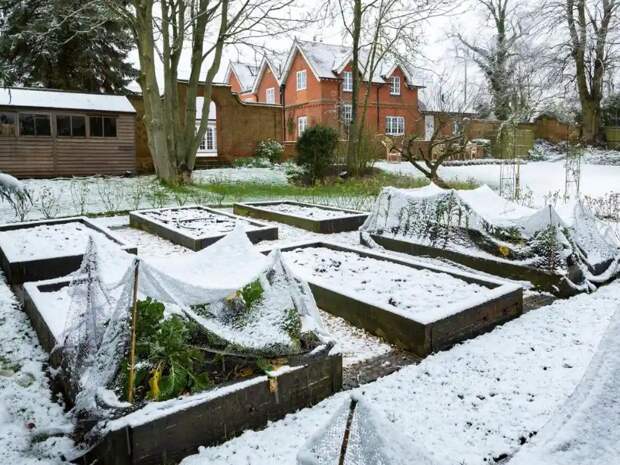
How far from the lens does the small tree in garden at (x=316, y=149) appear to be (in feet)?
53.4

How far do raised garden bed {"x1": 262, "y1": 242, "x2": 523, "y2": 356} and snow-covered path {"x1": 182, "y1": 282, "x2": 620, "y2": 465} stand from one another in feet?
0.58

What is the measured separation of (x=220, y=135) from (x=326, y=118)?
831cm

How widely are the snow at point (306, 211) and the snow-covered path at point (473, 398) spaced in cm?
571

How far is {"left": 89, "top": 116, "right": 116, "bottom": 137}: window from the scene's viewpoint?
1917cm

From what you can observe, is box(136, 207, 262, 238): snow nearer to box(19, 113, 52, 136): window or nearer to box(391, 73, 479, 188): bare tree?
box(391, 73, 479, 188): bare tree

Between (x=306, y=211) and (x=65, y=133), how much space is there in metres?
12.6

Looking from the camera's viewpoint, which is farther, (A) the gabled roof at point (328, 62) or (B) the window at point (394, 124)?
(B) the window at point (394, 124)

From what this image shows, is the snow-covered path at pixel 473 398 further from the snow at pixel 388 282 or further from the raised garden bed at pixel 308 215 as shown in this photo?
the raised garden bed at pixel 308 215

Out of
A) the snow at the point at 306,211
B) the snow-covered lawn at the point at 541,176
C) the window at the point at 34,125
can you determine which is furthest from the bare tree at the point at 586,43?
the window at the point at 34,125

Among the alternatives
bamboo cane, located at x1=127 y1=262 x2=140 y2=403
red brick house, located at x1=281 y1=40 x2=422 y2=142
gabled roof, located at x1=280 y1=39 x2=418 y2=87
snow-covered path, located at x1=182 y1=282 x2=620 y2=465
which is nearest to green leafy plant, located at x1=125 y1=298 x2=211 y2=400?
bamboo cane, located at x1=127 y1=262 x2=140 y2=403

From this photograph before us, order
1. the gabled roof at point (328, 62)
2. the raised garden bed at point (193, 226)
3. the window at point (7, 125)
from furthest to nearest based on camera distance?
the gabled roof at point (328, 62), the window at point (7, 125), the raised garden bed at point (193, 226)

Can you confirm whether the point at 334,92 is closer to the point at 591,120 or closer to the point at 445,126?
the point at 445,126

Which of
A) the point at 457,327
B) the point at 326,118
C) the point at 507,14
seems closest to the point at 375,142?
the point at 326,118

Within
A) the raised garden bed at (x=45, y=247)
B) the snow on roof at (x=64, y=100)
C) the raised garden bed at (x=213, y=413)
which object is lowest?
the raised garden bed at (x=213, y=413)
